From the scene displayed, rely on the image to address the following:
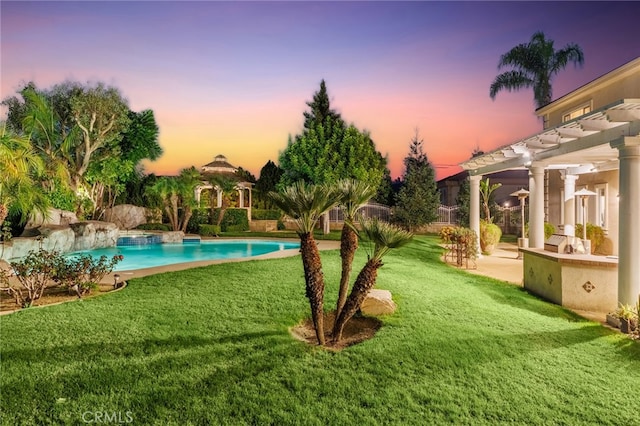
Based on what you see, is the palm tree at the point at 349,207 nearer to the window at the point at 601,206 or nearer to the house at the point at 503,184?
the window at the point at 601,206

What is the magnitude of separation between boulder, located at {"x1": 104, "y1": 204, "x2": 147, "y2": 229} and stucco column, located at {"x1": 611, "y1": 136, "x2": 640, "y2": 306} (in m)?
24.7

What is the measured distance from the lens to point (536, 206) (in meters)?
11.9

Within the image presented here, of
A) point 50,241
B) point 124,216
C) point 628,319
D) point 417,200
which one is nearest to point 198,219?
point 124,216

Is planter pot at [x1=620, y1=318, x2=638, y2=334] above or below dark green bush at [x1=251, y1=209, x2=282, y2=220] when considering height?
below

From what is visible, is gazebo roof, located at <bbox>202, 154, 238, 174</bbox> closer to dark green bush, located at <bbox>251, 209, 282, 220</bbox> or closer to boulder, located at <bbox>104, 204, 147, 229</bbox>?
dark green bush, located at <bbox>251, 209, 282, 220</bbox>

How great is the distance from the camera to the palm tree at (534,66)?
24.5m

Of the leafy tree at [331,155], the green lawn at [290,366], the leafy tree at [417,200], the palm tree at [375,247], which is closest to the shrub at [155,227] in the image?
the leafy tree at [331,155]

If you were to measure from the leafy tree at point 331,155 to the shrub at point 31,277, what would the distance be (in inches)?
603

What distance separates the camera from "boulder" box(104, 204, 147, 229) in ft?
79.9

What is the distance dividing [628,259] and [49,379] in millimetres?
8496

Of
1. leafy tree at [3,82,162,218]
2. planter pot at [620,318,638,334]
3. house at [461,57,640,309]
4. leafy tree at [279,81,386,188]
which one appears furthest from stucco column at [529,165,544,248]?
leafy tree at [3,82,162,218]

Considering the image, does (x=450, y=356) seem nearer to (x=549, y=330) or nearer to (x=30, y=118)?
Answer: (x=549, y=330)

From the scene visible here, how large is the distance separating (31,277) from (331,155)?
1693cm

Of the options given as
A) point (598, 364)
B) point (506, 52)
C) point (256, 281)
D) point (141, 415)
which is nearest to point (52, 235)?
point (256, 281)
